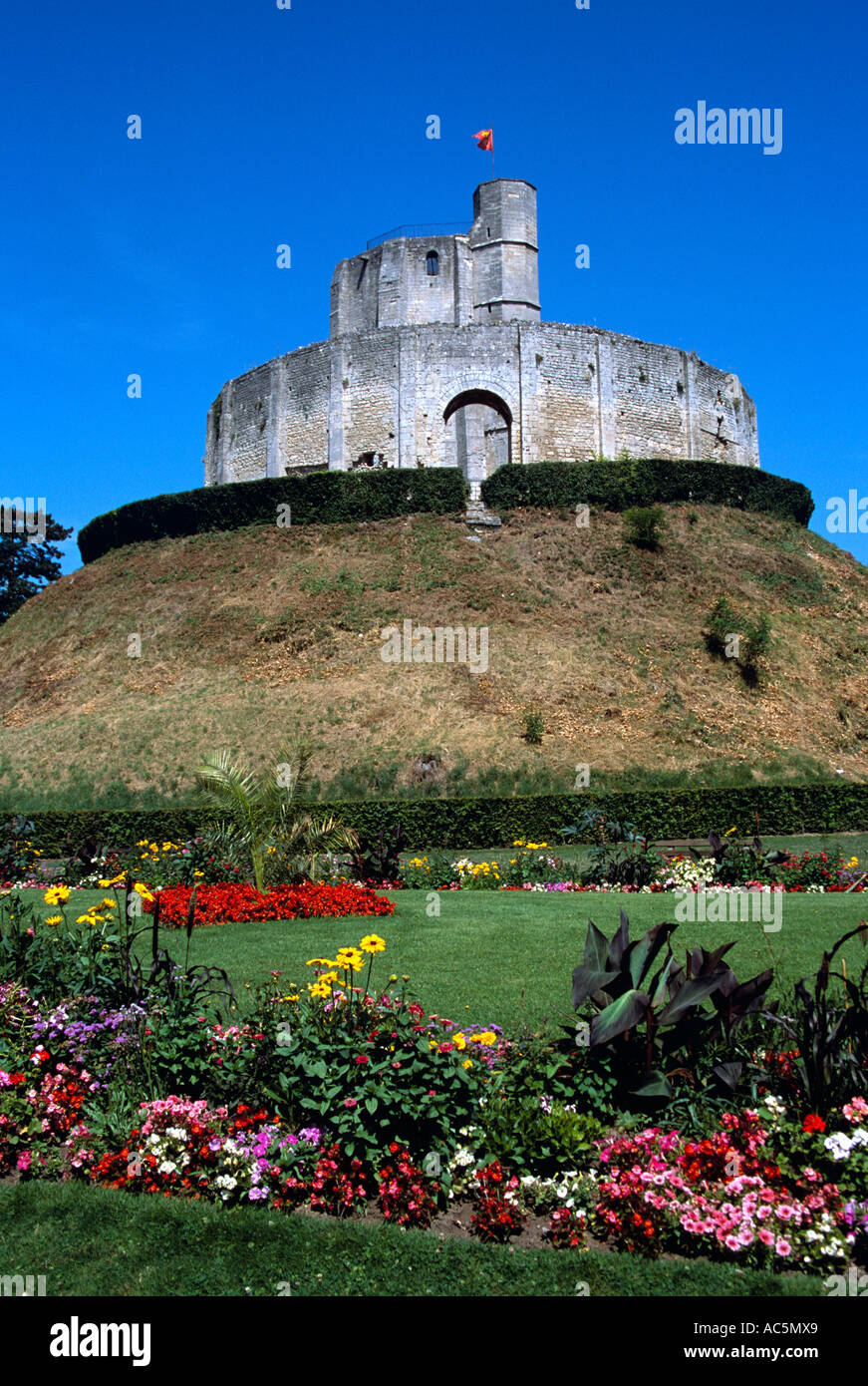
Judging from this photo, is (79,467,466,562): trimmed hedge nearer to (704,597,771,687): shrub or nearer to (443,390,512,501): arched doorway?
(443,390,512,501): arched doorway

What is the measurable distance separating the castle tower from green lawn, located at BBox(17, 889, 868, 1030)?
3497cm

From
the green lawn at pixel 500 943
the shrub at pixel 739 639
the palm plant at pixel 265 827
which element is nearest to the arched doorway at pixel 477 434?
the shrub at pixel 739 639

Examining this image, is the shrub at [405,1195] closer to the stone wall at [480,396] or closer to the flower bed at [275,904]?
the flower bed at [275,904]

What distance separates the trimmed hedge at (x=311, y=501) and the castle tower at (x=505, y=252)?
11.4 meters

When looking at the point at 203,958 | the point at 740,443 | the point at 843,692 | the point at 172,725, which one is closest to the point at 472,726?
the point at 172,725

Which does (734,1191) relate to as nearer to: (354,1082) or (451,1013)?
(354,1082)

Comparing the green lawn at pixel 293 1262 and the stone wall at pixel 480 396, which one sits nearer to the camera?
the green lawn at pixel 293 1262

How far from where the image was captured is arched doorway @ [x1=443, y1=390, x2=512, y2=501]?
38.3 metres

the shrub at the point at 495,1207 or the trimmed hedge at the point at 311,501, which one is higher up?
the trimmed hedge at the point at 311,501

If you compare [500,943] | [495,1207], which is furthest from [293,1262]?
[500,943]

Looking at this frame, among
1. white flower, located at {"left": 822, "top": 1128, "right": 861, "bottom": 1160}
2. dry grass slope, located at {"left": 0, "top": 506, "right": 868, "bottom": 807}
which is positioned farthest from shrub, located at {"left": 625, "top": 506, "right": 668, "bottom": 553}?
white flower, located at {"left": 822, "top": 1128, "right": 861, "bottom": 1160}

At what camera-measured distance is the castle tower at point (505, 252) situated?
41.5m

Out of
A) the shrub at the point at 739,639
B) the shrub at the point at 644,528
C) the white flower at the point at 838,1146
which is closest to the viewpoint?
the white flower at the point at 838,1146

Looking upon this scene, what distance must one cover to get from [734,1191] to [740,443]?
142 ft
